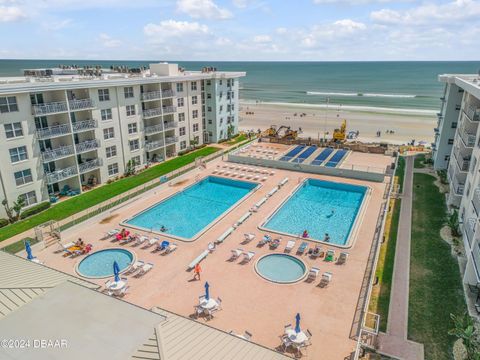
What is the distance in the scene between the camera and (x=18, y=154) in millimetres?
31672

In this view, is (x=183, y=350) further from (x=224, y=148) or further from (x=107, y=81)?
(x=224, y=148)

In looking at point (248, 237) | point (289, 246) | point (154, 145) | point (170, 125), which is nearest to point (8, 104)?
point (154, 145)

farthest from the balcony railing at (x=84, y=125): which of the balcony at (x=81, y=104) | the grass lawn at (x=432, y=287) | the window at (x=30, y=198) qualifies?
the grass lawn at (x=432, y=287)

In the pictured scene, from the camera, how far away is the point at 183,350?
418 inches

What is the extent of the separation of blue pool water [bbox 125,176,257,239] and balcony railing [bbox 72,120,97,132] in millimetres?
12115

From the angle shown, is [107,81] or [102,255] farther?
[107,81]

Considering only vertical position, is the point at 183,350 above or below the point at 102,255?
above

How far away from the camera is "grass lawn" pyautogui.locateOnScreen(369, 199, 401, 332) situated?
20.3m

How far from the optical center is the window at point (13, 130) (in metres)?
30.5

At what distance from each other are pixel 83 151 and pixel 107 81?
851cm

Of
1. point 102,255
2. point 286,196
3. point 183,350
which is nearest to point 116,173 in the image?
point 102,255

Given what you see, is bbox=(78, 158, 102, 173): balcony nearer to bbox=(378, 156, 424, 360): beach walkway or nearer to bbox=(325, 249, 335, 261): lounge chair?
bbox=(325, 249, 335, 261): lounge chair

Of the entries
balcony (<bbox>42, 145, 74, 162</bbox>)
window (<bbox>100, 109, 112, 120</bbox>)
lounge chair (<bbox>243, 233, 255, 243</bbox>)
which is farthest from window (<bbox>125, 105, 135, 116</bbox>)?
lounge chair (<bbox>243, 233, 255, 243</bbox>)

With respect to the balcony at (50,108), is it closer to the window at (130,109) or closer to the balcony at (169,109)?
the window at (130,109)
